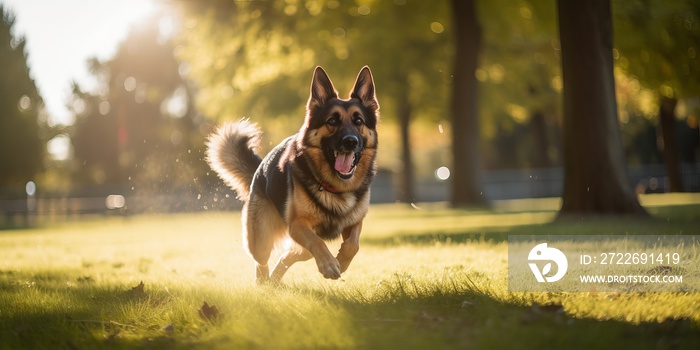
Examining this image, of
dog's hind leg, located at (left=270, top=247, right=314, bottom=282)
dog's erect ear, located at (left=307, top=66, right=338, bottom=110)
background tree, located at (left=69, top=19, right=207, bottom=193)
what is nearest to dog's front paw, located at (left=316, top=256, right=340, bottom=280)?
dog's hind leg, located at (left=270, top=247, right=314, bottom=282)

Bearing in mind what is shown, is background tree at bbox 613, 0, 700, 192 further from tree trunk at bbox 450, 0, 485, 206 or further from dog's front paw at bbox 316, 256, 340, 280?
dog's front paw at bbox 316, 256, 340, 280

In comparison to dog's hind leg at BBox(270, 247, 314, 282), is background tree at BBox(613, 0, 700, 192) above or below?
above

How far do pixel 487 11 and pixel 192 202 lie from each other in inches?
818

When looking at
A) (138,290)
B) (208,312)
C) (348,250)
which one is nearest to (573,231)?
(348,250)

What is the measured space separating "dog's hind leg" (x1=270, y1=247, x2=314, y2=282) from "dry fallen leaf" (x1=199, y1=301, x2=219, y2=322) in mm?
1313

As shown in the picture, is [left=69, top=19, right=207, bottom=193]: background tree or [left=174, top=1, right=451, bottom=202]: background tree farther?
[left=69, top=19, right=207, bottom=193]: background tree

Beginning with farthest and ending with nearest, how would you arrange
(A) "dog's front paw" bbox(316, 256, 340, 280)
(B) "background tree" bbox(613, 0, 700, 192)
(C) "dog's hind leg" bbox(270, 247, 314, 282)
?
(B) "background tree" bbox(613, 0, 700, 192) → (C) "dog's hind leg" bbox(270, 247, 314, 282) → (A) "dog's front paw" bbox(316, 256, 340, 280)

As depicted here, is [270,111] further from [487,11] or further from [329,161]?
[329,161]

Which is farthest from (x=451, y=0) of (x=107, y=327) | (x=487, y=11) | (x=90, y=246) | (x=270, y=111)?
(x=107, y=327)

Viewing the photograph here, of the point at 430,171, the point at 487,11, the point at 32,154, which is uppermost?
the point at 487,11

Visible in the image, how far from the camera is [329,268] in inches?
228

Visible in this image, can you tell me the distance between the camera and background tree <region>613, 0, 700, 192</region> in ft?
58.6

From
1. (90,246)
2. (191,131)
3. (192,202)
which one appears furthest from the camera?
(191,131)

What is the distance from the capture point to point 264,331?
470 cm
